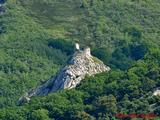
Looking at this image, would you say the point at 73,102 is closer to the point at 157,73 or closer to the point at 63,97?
the point at 63,97

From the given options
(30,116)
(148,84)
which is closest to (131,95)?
(148,84)

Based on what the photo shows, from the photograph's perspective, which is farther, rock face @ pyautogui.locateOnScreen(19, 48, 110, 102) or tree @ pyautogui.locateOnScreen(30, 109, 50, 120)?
rock face @ pyautogui.locateOnScreen(19, 48, 110, 102)

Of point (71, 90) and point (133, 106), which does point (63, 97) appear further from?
point (133, 106)

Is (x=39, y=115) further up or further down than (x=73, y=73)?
further down

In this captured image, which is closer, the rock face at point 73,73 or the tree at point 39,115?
the tree at point 39,115

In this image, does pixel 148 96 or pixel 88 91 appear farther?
pixel 88 91

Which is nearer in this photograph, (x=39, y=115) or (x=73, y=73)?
(x=39, y=115)
